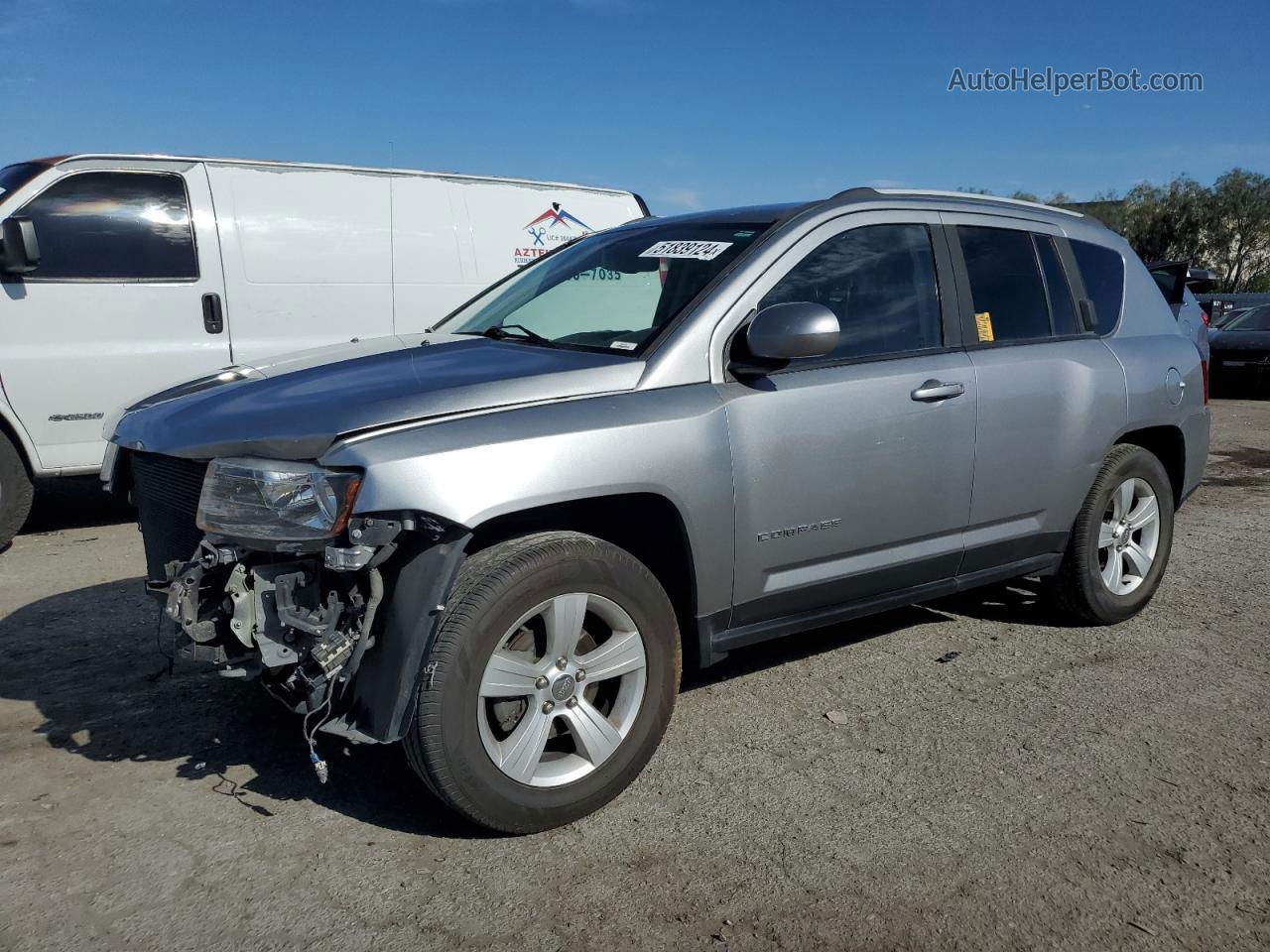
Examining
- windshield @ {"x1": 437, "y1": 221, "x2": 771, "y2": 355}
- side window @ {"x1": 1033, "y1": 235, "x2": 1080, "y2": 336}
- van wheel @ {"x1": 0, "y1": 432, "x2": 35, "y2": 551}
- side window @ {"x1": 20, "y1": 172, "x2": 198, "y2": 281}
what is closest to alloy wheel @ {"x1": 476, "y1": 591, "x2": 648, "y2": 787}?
windshield @ {"x1": 437, "y1": 221, "x2": 771, "y2": 355}

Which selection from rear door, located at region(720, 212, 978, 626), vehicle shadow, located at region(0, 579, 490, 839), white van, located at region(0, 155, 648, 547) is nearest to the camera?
vehicle shadow, located at region(0, 579, 490, 839)

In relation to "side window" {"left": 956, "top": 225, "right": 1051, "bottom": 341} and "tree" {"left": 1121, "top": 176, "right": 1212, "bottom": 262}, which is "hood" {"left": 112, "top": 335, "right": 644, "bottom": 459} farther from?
"tree" {"left": 1121, "top": 176, "right": 1212, "bottom": 262}

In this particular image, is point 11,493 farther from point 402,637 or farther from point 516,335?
point 402,637

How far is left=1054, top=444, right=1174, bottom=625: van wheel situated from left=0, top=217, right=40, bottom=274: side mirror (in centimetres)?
595

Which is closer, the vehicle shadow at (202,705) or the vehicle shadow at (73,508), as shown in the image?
the vehicle shadow at (202,705)

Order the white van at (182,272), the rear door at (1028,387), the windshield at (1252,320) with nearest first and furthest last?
the rear door at (1028,387) → the white van at (182,272) → the windshield at (1252,320)

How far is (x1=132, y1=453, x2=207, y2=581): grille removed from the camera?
312cm

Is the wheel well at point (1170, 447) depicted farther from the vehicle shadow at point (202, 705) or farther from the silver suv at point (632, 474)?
the vehicle shadow at point (202, 705)

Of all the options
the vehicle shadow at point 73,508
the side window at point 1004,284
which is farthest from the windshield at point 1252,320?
the vehicle shadow at point 73,508

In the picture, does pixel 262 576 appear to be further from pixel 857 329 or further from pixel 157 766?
pixel 857 329

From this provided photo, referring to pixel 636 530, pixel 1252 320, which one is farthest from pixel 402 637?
pixel 1252 320

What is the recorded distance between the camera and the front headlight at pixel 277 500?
2.74 m

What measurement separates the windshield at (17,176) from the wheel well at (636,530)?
5.16 metres

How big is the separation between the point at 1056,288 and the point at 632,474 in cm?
254
